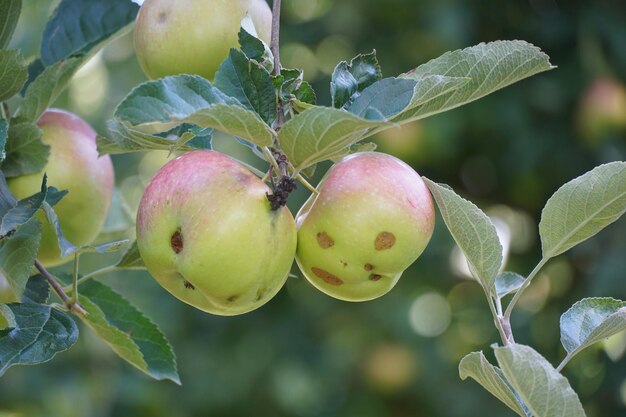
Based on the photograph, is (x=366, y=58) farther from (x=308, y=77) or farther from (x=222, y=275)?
(x=308, y=77)

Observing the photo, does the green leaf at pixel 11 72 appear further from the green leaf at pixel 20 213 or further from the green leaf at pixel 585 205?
the green leaf at pixel 585 205

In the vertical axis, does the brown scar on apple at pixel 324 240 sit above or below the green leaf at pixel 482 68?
below

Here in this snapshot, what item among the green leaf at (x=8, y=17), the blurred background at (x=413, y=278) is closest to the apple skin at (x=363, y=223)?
the green leaf at (x=8, y=17)

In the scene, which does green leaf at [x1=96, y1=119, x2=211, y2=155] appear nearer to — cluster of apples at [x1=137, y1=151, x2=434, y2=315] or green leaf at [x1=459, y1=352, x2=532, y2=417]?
cluster of apples at [x1=137, y1=151, x2=434, y2=315]

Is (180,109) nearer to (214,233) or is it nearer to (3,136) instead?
(214,233)

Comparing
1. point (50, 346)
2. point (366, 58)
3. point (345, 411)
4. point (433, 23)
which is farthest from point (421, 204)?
point (345, 411)

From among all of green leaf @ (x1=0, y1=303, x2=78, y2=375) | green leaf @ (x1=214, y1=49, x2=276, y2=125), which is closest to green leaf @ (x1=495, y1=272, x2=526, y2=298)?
green leaf @ (x1=214, y1=49, x2=276, y2=125)

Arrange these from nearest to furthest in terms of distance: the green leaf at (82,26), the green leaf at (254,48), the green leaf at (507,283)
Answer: the green leaf at (254,48) → the green leaf at (507,283) → the green leaf at (82,26)

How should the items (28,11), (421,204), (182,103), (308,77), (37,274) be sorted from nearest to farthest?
1. (182,103)
2. (421,204)
3. (37,274)
4. (28,11)
5. (308,77)
